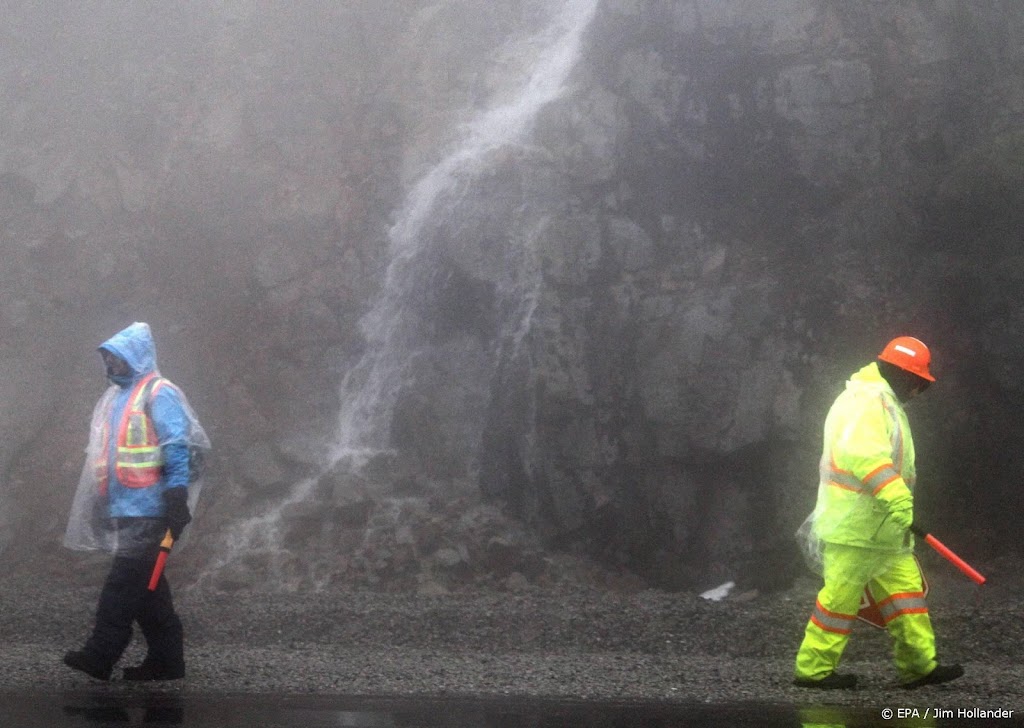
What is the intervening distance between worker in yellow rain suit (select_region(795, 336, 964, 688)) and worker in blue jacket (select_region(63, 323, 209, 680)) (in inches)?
139

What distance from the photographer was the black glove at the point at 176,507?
609 centimetres

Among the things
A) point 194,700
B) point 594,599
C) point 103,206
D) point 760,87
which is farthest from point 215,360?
point 194,700

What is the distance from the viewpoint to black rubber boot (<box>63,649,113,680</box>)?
228 inches

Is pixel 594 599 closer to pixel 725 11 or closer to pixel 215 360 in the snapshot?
pixel 215 360

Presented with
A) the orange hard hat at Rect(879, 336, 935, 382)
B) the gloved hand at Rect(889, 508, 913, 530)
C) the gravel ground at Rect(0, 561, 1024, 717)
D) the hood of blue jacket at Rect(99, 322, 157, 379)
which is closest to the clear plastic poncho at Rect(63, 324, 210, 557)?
the hood of blue jacket at Rect(99, 322, 157, 379)

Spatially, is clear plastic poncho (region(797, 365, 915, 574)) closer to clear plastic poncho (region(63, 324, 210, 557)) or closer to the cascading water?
clear plastic poncho (region(63, 324, 210, 557))

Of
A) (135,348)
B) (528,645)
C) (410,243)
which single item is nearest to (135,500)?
(135,348)

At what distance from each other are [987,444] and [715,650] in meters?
4.75

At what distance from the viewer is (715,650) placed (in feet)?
24.1

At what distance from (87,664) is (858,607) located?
415cm

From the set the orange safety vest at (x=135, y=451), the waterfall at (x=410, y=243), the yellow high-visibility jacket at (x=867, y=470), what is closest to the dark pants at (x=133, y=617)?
the orange safety vest at (x=135, y=451)

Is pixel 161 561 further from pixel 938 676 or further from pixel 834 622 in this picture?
pixel 938 676

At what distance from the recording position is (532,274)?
1219 cm

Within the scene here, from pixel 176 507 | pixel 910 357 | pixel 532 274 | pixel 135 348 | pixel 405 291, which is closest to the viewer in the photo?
pixel 910 357
